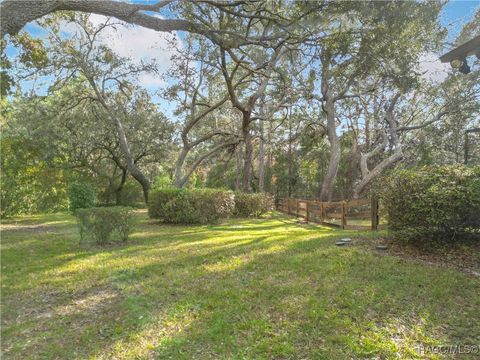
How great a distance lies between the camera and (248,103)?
16.0 metres

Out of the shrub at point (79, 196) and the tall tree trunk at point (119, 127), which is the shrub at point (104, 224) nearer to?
the shrub at point (79, 196)

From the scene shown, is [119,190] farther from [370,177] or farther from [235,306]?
[235,306]

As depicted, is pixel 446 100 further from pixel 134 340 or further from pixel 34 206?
pixel 34 206

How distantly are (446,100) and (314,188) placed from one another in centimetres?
1298

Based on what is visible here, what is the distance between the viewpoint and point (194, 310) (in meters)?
3.78

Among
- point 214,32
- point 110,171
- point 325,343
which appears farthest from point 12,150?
point 325,343

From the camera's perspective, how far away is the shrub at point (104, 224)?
7102 millimetres

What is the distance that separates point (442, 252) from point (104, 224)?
22.5 ft

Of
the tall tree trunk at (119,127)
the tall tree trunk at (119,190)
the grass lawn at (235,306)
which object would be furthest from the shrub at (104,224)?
the tall tree trunk at (119,190)

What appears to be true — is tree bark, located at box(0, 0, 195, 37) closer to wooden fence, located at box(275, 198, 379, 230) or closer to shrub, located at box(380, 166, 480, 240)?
shrub, located at box(380, 166, 480, 240)

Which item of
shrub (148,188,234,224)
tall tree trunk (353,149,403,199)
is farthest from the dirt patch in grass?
tall tree trunk (353,149,403,199)

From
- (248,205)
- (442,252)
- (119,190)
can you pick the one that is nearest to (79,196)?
(248,205)

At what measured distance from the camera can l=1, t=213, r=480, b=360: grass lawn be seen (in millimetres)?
3031

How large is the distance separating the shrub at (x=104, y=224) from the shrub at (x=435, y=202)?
589cm
